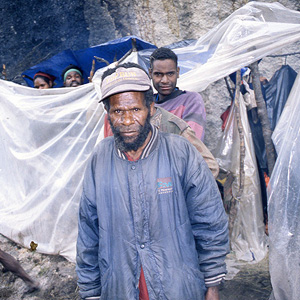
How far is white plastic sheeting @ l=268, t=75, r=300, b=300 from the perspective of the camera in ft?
7.86

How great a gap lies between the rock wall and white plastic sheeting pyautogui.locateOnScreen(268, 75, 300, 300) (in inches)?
128

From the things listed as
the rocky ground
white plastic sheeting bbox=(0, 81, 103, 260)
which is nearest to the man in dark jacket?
white plastic sheeting bbox=(0, 81, 103, 260)

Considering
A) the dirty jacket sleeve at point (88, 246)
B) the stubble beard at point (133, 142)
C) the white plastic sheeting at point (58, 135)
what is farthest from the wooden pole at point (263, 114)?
the dirty jacket sleeve at point (88, 246)

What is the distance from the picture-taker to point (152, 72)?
8.99 feet

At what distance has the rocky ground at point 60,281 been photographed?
116 inches

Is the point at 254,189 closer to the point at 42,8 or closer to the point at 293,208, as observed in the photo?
the point at 293,208

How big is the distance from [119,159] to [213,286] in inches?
28.6

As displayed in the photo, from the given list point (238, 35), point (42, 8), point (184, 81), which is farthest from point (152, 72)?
point (42, 8)

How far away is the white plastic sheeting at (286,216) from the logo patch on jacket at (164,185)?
57.3 inches

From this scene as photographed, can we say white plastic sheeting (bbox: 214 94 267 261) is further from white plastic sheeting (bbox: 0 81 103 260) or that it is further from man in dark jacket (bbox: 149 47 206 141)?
white plastic sheeting (bbox: 0 81 103 260)

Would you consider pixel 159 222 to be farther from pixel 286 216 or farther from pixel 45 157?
pixel 45 157

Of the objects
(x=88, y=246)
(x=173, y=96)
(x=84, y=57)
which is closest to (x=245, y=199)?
(x=173, y=96)

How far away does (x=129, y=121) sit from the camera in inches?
59.3

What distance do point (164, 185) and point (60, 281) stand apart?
2315 millimetres
